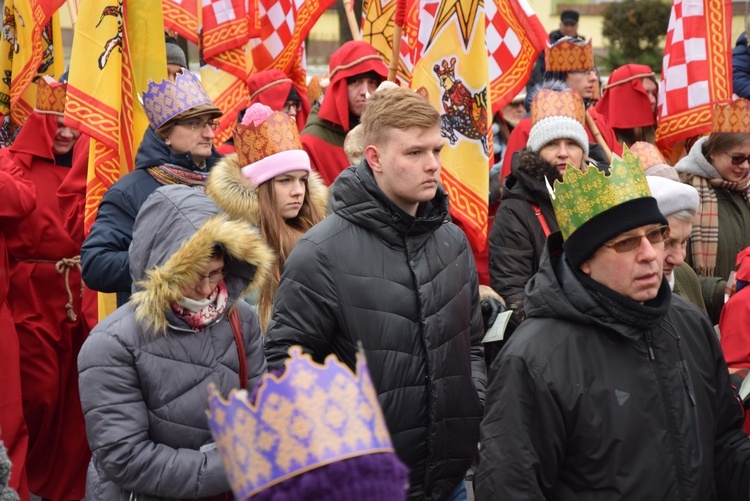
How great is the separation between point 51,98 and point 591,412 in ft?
16.1

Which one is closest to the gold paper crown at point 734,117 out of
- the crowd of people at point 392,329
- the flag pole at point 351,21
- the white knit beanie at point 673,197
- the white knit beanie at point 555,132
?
the crowd of people at point 392,329

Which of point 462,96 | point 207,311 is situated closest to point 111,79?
point 462,96

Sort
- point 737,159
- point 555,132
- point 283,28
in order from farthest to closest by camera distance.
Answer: point 283,28
point 737,159
point 555,132

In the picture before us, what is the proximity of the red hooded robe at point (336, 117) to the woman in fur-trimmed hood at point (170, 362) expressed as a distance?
3023 millimetres

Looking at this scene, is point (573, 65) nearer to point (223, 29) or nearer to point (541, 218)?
point (223, 29)

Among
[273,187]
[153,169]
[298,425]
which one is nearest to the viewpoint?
[298,425]

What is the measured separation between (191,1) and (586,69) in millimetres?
3041

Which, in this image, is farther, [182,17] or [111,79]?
A: [182,17]

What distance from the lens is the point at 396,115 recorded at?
13.4 feet

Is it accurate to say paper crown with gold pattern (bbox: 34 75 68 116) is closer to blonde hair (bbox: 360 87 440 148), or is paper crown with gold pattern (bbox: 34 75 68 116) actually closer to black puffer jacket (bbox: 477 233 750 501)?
blonde hair (bbox: 360 87 440 148)

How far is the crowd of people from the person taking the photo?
10.1 feet

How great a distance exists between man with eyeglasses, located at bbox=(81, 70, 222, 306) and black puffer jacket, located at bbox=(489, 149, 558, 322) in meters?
1.48

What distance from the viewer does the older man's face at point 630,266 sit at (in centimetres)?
321

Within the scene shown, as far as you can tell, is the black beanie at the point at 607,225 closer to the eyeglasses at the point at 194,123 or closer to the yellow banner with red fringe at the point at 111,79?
the eyeglasses at the point at 194,123
